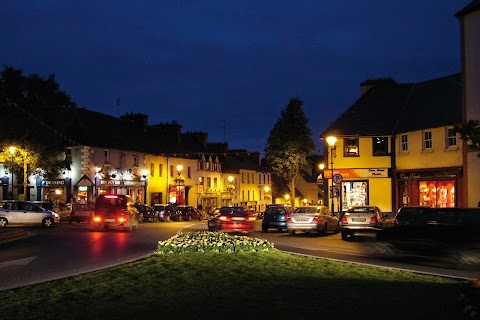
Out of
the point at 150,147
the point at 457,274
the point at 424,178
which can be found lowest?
the point at 457,274

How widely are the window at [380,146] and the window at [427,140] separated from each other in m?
3.88

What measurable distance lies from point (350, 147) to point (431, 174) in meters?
7.38

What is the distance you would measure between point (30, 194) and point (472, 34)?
4335 centimetres

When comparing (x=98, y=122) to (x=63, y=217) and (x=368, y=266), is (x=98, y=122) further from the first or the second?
(x=368, y=266)

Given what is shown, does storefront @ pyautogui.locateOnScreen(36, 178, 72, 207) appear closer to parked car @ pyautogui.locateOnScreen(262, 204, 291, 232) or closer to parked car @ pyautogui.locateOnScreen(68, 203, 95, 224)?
parked car @ pyautogui.locateOnScreen(68, 203, 95, 224)

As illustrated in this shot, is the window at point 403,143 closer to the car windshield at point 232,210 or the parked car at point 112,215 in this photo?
the car windshield at point 232,210

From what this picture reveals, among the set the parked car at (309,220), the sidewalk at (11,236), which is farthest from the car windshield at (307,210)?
the sidewalk at (11,236)

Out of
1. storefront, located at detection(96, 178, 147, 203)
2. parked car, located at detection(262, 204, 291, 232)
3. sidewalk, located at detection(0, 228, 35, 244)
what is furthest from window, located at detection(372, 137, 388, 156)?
storefront, located at detection(96, 178, 147, 203)

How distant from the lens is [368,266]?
15.2 metres

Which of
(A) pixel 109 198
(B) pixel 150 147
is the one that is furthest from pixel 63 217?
(B) pixel 150 147

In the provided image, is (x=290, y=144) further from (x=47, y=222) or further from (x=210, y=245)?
(x=210, y=245)

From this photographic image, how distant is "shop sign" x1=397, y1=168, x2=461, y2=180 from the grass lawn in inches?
923

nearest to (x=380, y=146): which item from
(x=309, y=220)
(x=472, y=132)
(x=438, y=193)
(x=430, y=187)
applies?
(x=430, y=187)

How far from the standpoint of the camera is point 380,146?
142ft
